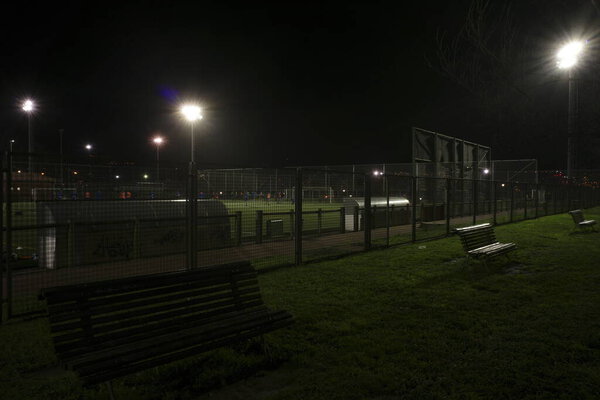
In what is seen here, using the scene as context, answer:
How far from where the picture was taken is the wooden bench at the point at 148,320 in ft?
9.62

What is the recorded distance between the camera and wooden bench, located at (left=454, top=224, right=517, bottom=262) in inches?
303

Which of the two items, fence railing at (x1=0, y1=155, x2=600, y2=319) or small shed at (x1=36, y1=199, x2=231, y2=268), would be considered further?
small shed at (x1=36, y1=199, x2=231, y2=268)

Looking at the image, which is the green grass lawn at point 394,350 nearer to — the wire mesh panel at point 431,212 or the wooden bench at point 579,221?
the wire mesh panel at point 431,212

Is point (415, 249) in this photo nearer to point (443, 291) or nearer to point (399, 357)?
point (443, 291)

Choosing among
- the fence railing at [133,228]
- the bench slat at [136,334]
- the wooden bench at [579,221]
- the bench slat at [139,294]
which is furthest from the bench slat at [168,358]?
the wooden bench at [579,221]

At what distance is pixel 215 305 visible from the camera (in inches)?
152

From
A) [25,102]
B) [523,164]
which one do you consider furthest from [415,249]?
[25,102]

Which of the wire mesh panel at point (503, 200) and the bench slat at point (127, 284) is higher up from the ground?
the wire mesh panel at point (503, 200)

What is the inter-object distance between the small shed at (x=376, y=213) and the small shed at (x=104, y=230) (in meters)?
6.99

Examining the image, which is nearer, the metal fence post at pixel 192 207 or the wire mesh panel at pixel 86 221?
the wire mesh panel at pixel 86 221

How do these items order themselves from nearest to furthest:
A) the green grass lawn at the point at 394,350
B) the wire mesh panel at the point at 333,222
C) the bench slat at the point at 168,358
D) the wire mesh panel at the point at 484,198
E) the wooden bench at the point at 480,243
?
1. the bench slat at the point at 168,358
2. the green grass lawn at the point at 394,350
3. the wooden bench at the point at 480,243
4. the wire mesh panel at the point at 333,222
5. the wire mesh panel at the point at 484,198

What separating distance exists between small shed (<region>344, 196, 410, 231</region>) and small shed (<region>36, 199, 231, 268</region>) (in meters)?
6.99

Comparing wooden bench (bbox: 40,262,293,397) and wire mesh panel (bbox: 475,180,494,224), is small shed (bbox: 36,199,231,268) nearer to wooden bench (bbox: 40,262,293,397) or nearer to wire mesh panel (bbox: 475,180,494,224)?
wooden bench (bbox: 40,262,293,397)

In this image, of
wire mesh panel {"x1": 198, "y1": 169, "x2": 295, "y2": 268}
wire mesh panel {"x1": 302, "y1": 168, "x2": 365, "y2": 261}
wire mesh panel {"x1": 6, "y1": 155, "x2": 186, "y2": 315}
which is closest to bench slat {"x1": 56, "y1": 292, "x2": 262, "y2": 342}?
wire mesh panel {"x1": 6, "y1": 155, "x2": 186, "y2": 315}
